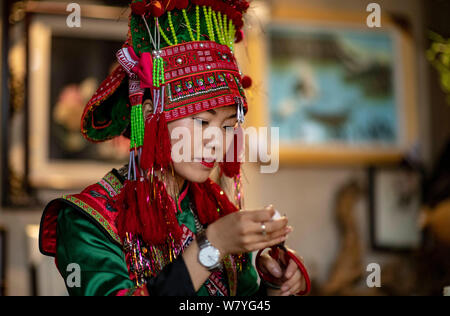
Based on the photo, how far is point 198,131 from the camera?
1.31 m

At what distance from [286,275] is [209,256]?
0.36m

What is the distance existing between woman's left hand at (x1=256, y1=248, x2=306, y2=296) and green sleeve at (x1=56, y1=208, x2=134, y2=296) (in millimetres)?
395

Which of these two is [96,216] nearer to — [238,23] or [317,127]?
[238,23]

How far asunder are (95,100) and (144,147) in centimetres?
20

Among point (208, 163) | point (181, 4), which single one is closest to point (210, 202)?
point (208, 163)

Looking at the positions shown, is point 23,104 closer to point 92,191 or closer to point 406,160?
point 92,191

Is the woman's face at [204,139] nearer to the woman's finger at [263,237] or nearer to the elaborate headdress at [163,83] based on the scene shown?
the elaborate headdress at [163,83]

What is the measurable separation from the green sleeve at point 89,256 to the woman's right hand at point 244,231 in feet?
0.76

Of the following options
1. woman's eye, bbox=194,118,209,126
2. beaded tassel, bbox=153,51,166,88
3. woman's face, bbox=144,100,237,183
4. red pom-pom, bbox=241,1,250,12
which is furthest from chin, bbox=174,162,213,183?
red pom-pom, bbox=241,1,250,12

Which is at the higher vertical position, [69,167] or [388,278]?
[69,167]

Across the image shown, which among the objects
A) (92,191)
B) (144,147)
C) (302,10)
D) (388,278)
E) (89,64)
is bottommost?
(388,278)

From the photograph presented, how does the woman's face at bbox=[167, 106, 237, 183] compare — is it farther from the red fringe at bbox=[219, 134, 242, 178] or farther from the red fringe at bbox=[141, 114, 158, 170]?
the red fringe at bbox=[219, 134, 242, 178]

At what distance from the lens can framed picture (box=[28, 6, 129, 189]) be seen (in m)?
2.73
